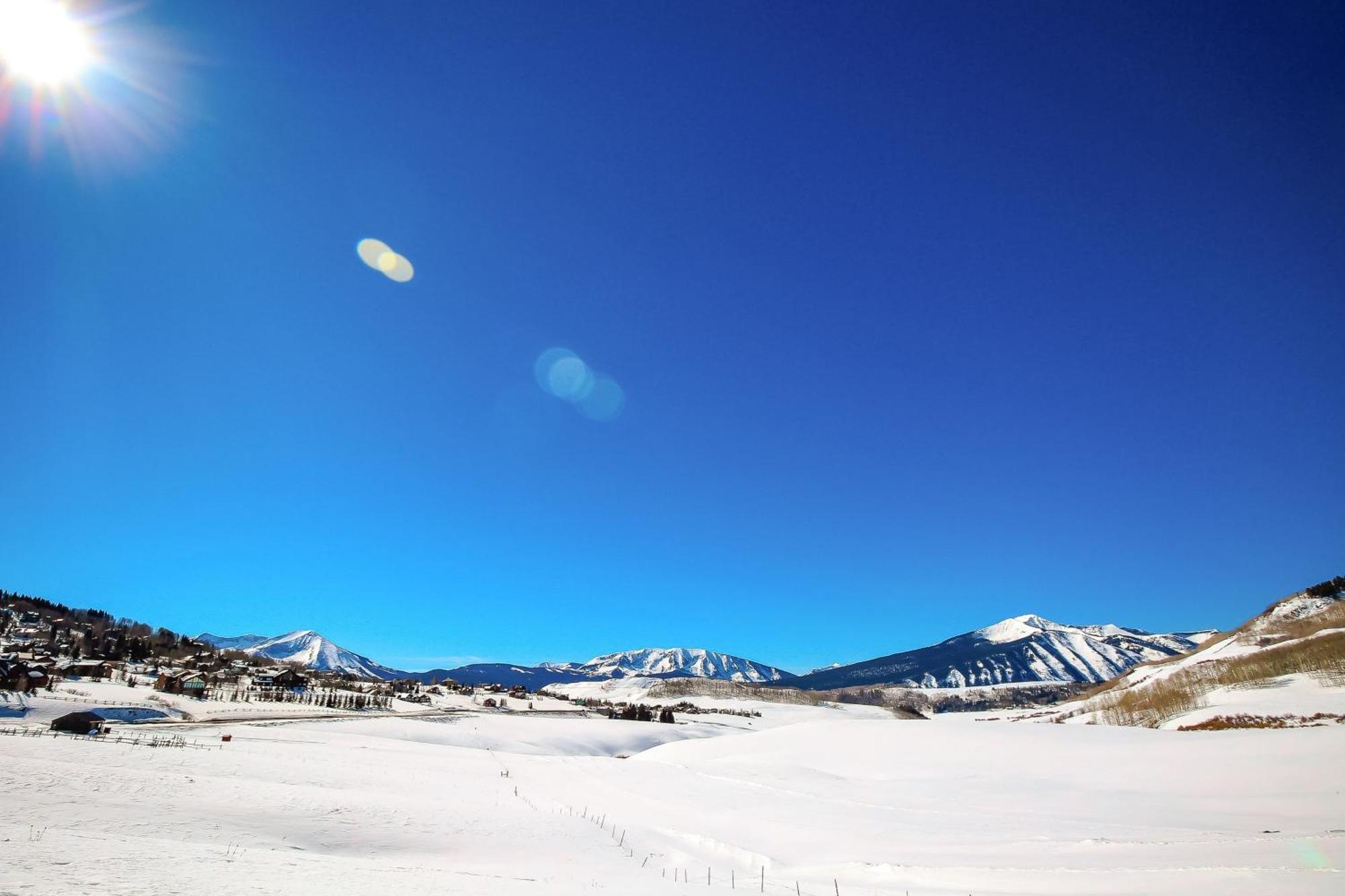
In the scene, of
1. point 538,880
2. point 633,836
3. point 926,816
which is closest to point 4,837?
point 538,880

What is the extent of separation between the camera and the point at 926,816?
115 ft

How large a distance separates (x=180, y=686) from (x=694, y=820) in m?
123

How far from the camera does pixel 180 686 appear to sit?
364ft

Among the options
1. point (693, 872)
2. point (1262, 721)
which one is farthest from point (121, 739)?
point (1262, 721)

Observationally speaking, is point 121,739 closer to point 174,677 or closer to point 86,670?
point 174,677

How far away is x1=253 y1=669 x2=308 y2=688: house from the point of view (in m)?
144

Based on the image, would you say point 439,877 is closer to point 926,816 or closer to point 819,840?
point 819,840

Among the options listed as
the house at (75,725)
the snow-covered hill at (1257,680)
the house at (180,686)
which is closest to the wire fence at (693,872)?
the house at (75,725)

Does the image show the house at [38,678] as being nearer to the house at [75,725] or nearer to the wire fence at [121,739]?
the wire fence at [121,739]

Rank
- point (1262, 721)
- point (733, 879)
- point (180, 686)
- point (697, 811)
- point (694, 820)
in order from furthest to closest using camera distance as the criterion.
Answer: point (180, 686) < point (1262, 721) < point (697, 811) < point (694, 820) < point (733, 879)

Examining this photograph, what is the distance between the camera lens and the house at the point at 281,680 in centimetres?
14400

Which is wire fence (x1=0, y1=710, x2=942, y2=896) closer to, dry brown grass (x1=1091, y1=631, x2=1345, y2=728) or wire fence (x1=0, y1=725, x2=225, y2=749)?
wire fence (x1=0, y1=725, x2=225, y2=749)

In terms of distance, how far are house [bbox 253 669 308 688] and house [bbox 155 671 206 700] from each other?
2471 cm

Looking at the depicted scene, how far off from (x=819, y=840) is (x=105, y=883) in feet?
96.2
